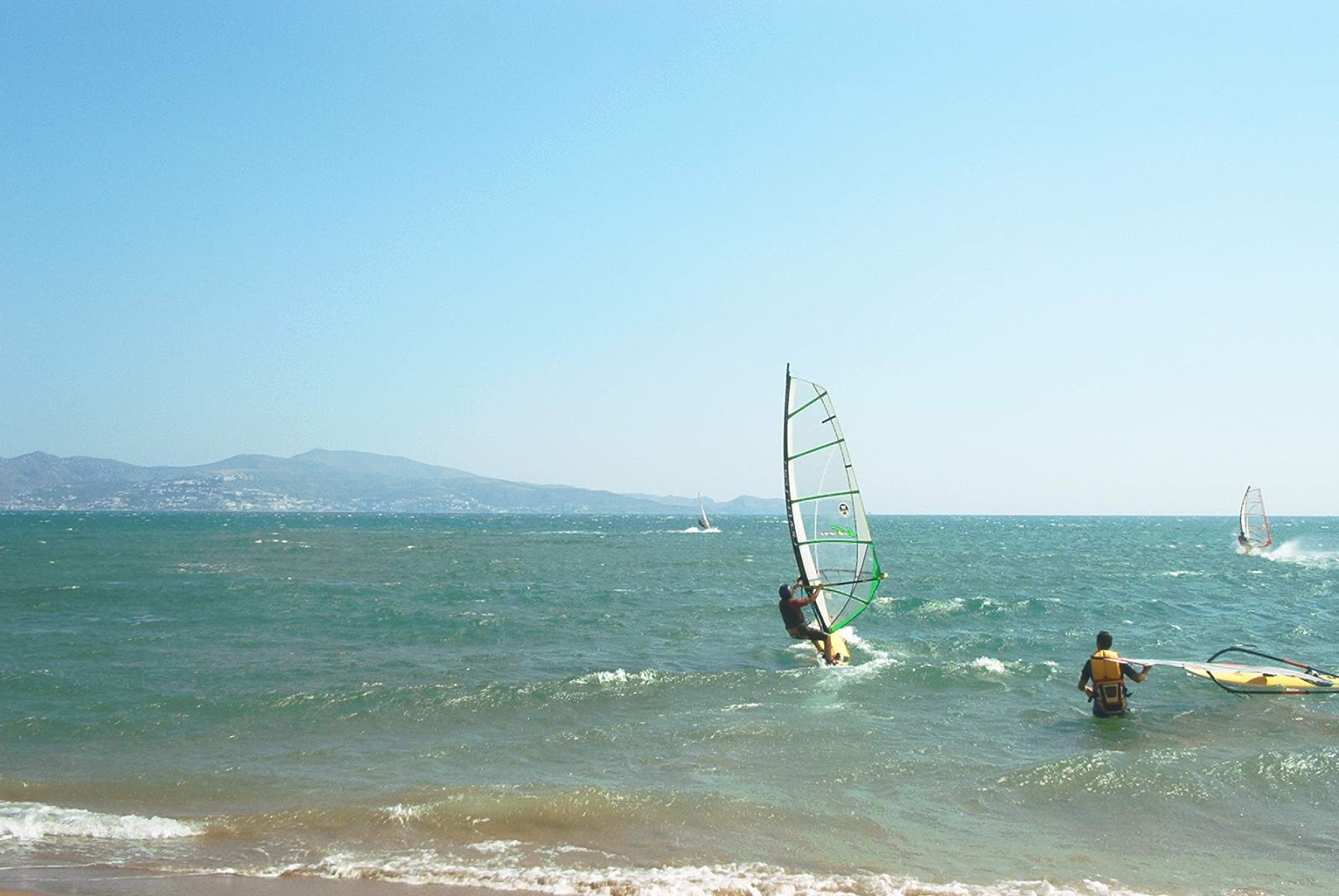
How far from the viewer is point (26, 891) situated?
6434 millimetres

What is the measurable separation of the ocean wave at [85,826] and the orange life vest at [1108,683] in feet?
32.6

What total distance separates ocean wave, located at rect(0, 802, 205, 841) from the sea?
4 centimetres

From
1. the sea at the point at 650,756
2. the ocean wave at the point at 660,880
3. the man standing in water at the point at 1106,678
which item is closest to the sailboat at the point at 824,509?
the sea at the point at 650,756

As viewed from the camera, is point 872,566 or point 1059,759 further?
point 872,566

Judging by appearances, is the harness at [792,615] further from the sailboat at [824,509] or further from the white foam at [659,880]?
the white foam at [659,880]

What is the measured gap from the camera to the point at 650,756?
1015 cm

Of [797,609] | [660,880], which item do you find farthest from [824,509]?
[660,880]

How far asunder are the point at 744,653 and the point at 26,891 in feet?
39.3

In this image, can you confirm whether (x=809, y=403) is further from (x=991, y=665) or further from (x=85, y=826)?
(x=85, y=826)

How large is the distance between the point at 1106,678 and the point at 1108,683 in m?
0.05

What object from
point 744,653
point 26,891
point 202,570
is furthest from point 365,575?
point 26,891

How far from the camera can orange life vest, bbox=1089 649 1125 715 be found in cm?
1154

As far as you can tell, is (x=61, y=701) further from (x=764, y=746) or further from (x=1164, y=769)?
(x=1164, y=769)

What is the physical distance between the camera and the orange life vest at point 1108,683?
11539mm
